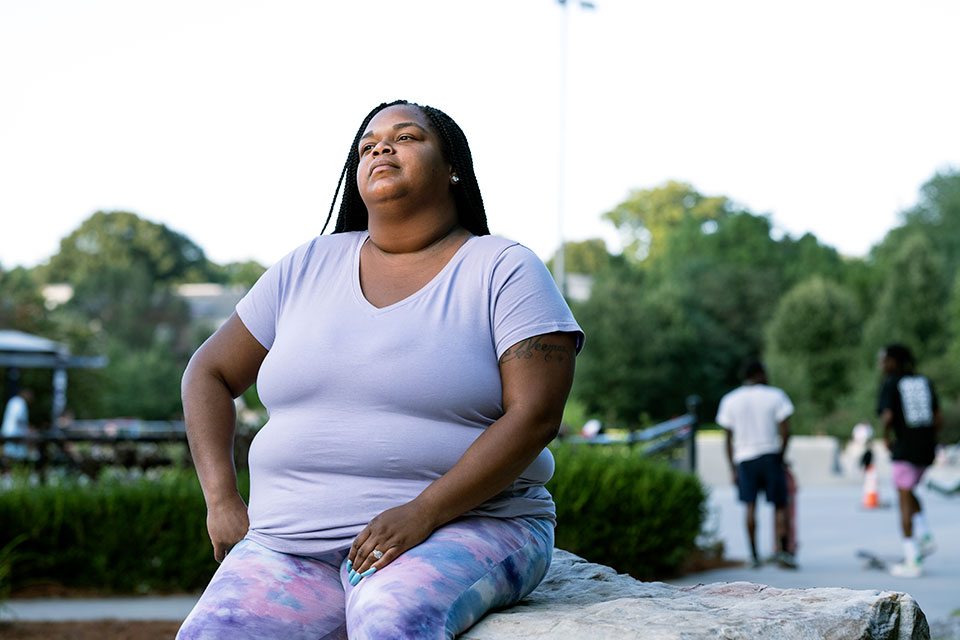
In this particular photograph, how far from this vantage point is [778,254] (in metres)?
59.9

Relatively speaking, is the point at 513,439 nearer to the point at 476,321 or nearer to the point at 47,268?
the point at 476,321

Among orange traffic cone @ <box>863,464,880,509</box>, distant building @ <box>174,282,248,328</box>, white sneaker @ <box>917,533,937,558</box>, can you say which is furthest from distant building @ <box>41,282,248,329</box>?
white sneaker @ <box>917,533,937,558</box>

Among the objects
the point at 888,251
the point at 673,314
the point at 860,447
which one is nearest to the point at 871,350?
the point at 673,314

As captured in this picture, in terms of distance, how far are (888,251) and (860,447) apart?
35.5m

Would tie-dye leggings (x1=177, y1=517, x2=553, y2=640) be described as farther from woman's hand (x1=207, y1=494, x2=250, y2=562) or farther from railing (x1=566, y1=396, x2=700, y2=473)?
railing (x1=566, y1=396, x2=700, y2=473)

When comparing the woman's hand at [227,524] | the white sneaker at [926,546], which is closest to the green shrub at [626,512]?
the white sneaker at [926,546]

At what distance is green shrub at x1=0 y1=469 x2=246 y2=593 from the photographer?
23.1ft

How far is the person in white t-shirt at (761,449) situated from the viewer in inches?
350

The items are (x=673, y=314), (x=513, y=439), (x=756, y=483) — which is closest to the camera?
(x=513, y=439)

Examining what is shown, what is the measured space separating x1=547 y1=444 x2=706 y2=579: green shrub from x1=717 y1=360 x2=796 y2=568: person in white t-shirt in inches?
36.1

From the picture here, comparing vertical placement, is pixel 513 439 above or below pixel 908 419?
above

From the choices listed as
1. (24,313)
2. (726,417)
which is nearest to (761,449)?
(726,417)

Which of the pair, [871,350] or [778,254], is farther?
[778,254]

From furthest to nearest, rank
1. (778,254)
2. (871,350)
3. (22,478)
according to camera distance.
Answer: (778,254), (871,350), (22,478)
